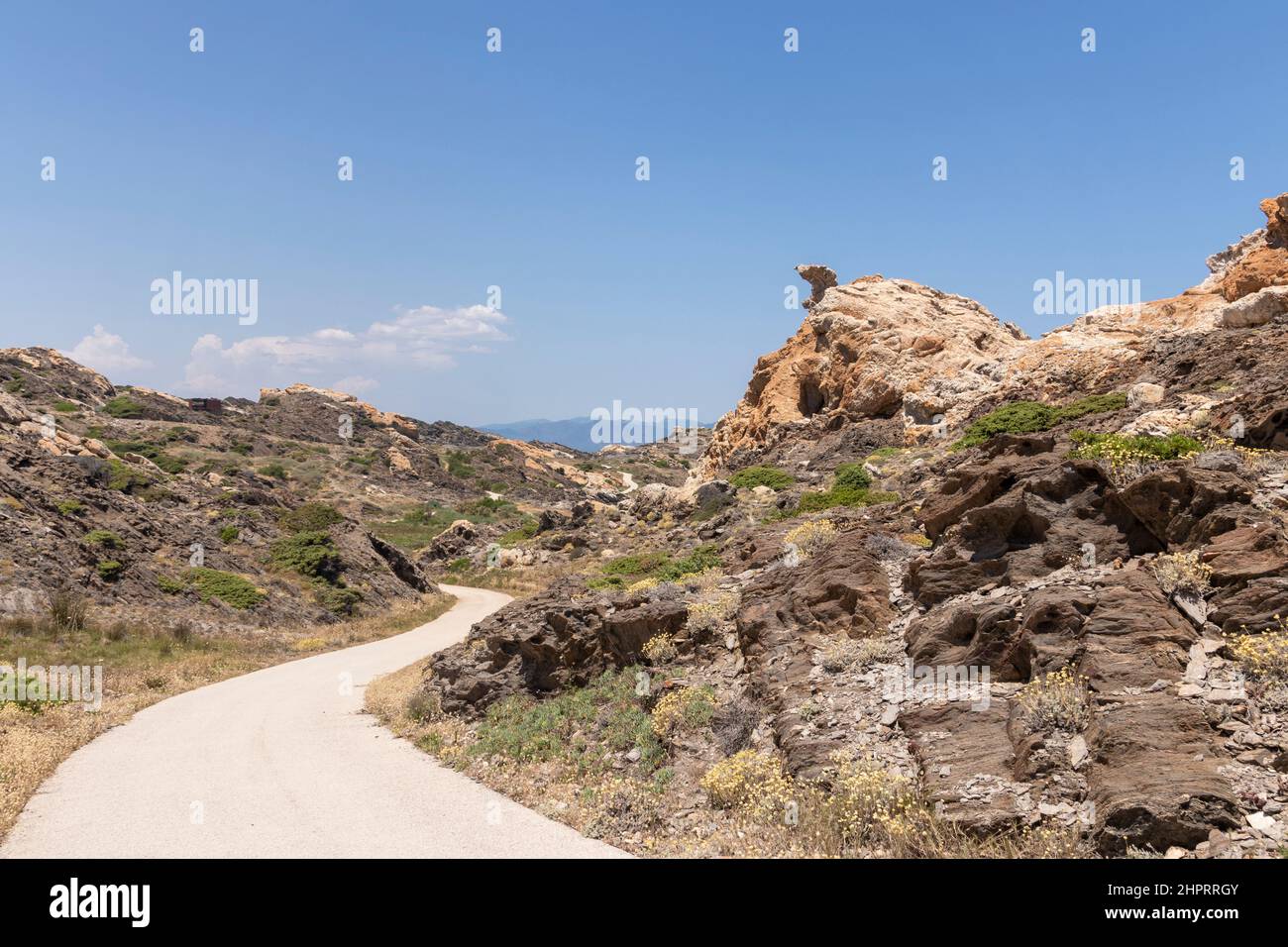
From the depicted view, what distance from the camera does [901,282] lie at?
42250mm

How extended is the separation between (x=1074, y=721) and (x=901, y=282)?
38.4 meters

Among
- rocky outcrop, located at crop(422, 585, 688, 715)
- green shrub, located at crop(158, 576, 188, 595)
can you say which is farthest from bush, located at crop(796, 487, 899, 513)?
green shrub, located at crop(158, 576, 188, 595)

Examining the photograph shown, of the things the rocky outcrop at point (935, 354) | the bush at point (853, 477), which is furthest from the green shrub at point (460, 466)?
the bush at point (853, 477)

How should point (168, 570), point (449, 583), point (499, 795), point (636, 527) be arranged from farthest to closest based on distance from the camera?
point (449, 583) → point (636, 527) → point (168, 570) → point (499, 795)

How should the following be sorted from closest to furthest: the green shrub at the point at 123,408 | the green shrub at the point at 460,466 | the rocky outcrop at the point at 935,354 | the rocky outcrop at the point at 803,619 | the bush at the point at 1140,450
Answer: the rocky outcrop at the point at 803,619, the bush at the point at 1140,450, the rocky outcrop at the point at 935,354, the green shrub at the point at 123,408, the green shrub at the point at 460,466

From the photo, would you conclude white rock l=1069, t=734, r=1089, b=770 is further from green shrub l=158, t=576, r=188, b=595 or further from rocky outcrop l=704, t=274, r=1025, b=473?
green shrub l=158, t=576, r=188, b=595

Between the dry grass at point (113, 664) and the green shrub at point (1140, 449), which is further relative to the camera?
the dry grass at point (113, 664)

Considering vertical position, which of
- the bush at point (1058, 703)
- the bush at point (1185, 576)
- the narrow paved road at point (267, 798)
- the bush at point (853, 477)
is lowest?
the narrow paved road at point (267, 798)

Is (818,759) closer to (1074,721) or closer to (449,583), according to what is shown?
(1074,721)

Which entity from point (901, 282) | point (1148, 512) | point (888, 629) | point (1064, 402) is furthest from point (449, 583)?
point (1148, 512)

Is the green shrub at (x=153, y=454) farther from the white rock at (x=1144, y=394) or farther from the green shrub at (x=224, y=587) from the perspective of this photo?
the white rock at (x=1144, y=394)

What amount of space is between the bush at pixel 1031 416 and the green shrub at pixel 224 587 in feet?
85.5

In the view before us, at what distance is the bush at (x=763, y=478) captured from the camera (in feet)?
101

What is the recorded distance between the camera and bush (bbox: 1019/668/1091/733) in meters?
7.69
